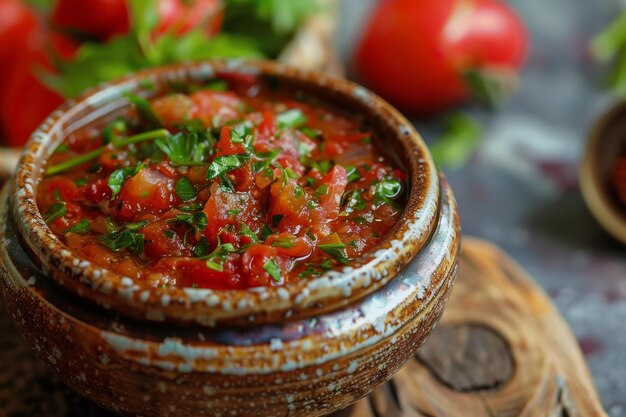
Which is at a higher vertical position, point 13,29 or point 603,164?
point 13,29

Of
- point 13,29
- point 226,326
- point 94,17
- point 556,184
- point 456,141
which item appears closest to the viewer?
point 226,326

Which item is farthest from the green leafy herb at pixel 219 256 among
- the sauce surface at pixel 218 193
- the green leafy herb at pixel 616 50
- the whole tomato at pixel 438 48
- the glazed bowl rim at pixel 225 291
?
the green leafy herb at pixel 616 50

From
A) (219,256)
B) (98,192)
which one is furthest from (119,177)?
(219,256)

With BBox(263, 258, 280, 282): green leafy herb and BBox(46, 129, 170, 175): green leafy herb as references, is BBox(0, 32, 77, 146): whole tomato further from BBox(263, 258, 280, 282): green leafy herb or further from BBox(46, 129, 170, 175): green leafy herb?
BBox(263, 258, 280, 282): green leafy herb

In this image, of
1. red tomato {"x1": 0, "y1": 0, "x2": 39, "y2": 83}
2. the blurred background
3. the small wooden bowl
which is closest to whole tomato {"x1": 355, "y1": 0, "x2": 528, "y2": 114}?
the blurred background

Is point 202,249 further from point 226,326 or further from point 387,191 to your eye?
point 387,191

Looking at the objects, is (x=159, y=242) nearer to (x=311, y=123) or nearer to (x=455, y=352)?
(x=311, y=123)

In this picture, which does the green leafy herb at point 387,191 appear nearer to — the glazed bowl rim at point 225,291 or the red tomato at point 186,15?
the glazed bowl rim at point 225,291
